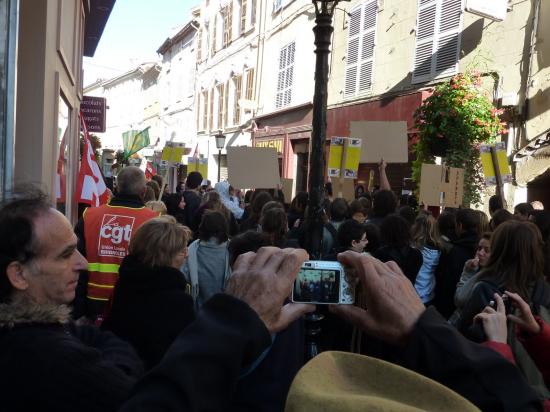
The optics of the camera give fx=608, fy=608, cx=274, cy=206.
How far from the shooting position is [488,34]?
448 inches

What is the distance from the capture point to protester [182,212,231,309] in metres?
4.59

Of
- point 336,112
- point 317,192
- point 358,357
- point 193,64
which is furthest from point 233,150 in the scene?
point 193,64

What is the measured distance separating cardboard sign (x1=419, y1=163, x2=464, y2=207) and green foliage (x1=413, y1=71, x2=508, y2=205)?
230 centimetres

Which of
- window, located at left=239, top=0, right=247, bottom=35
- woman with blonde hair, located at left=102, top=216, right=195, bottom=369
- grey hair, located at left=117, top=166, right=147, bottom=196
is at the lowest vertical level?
woman with blonde hair, located at left=102, top=216, right=195, bottom=369

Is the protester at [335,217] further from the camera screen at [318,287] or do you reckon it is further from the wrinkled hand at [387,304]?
the wrinkled hand at [387,304]

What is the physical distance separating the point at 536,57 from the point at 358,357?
10.4 metres

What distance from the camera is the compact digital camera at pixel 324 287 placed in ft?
4.58

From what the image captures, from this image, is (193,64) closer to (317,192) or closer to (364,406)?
(317,192)

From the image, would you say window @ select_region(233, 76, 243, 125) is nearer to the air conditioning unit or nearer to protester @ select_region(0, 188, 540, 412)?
the air conditioning unit

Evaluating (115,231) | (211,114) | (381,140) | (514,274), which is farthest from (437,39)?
(211,114)

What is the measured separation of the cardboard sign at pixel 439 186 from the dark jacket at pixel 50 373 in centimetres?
664

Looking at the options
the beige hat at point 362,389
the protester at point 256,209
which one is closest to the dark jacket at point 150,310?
the beige hat at point 362,389

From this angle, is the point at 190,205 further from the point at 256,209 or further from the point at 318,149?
the point at 318,149

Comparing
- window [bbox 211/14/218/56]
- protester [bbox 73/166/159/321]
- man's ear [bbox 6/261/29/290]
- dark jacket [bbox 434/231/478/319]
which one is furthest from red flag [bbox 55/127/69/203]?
window [bbox 211/14/218/56]
